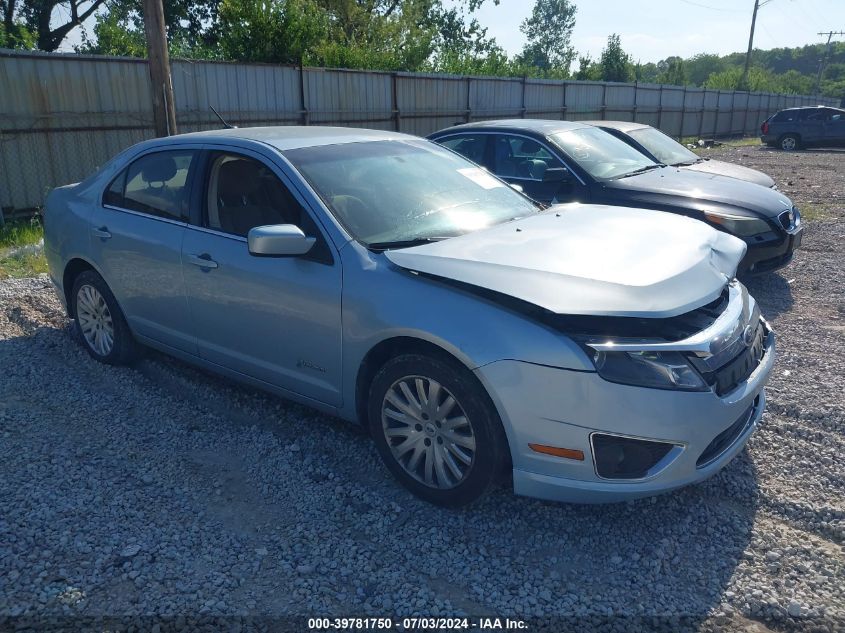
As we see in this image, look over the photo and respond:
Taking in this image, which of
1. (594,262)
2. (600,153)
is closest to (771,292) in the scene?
(600,153)

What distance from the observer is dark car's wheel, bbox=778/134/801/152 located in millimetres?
25828

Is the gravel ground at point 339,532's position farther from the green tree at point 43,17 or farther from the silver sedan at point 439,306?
the green tree at point 43,17

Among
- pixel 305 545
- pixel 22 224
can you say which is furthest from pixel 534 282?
pixel 22 224

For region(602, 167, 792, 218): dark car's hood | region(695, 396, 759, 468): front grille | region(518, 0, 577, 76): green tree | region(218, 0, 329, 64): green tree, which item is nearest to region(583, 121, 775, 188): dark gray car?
region(602, 167, 792, 218): dark car's hood

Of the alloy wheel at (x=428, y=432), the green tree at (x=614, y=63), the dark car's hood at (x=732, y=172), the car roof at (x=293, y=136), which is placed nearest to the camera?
the alloy wheel at (x=428, y=432)

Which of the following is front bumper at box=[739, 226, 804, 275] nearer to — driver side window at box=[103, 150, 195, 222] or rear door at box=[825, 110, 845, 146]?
driver side window at box=[103, 150, 195, 222]

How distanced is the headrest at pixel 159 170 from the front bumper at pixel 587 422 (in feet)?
8.74

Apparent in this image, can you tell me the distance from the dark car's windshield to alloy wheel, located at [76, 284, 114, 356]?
204cm

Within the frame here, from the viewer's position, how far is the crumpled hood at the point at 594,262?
2.98 meters

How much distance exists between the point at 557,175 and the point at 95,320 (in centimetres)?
425

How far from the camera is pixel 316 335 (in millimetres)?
3615

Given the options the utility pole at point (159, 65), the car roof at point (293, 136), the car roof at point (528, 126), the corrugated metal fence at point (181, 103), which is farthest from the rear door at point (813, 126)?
the car roof at point (293, 136)

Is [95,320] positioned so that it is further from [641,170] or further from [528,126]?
[641,170]

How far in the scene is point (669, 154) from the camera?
876 cm
